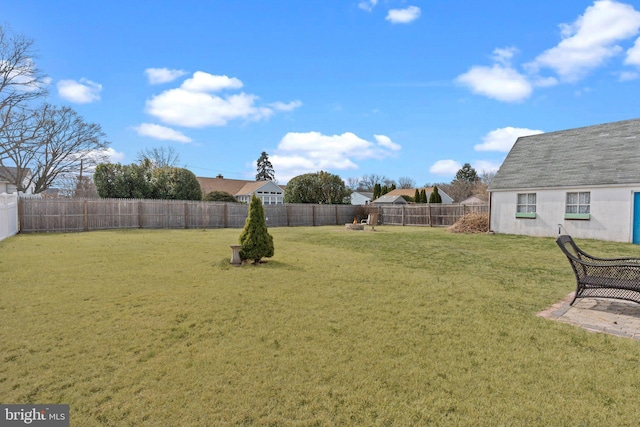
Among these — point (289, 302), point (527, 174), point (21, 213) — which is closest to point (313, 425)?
point (289, 302)

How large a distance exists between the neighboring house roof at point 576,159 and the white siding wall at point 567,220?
42cm

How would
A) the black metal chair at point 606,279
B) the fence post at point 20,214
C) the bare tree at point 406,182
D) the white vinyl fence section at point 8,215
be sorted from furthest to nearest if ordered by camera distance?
the bare tree at point 406,182 < the fence post at point 20,214 < the white vinyl fence section at point 8,215 < the black metal chair at point 606,279

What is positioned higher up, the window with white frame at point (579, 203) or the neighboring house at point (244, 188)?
the neighboring house at point (244, 188)

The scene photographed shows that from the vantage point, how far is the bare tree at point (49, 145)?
24.4 meters

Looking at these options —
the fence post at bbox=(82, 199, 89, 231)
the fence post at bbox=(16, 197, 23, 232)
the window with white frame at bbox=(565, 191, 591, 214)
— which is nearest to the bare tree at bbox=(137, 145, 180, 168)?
the fence post at bbox=(82, 199, 89, 231)

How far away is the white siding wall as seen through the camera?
12000 mm

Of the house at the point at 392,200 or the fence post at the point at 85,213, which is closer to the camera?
the fence post at the point at 85,213

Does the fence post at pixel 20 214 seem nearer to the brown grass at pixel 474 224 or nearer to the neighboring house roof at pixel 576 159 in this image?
the brown grass at pixel 474 224

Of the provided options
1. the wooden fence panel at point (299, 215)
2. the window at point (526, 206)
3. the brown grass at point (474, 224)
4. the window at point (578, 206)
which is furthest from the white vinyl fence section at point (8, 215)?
the window at point (578, 206)

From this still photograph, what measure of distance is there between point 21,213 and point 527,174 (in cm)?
2348

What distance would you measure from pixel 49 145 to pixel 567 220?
37.0 metres

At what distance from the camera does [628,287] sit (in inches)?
150

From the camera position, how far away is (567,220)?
44.0 ft

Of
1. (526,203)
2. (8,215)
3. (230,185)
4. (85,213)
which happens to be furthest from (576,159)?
(230,185)
